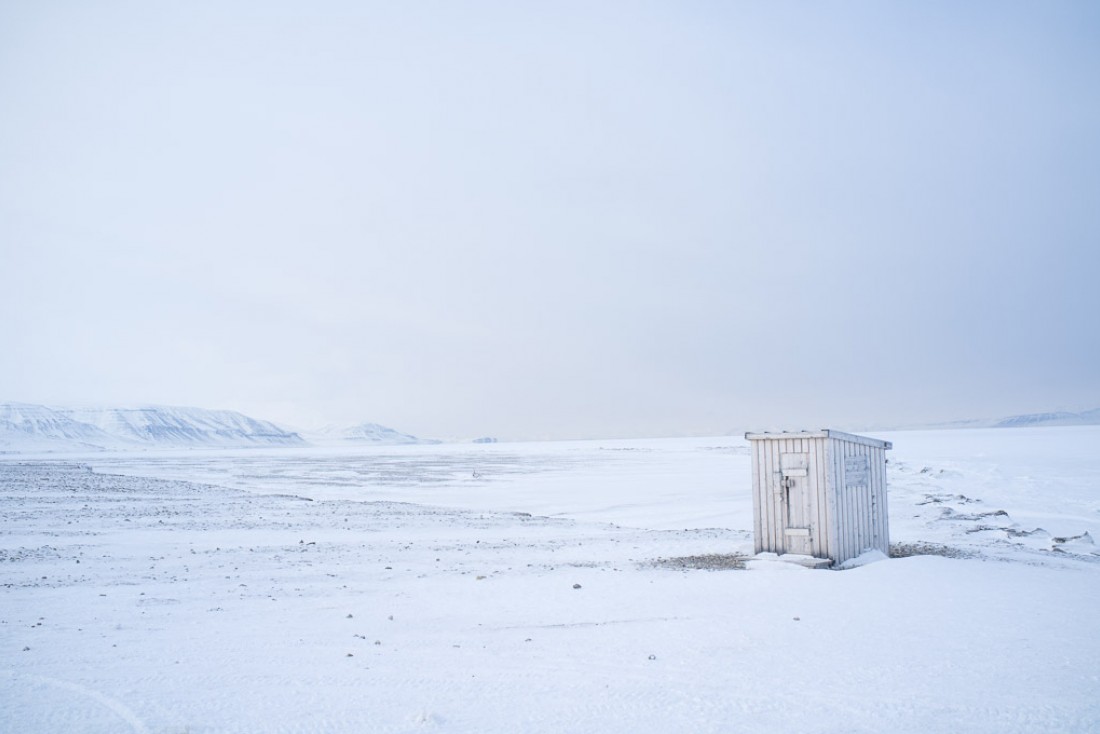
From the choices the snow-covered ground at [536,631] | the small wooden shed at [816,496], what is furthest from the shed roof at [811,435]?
the snow-covered ground at [536,631]

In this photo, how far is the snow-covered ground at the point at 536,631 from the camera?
258 inches

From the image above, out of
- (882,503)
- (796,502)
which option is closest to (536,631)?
(796,502)

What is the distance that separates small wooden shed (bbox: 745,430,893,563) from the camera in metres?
14.1

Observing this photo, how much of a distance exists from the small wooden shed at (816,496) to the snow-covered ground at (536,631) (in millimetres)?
1004

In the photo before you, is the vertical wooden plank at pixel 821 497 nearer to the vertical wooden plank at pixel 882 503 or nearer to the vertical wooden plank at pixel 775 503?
the vertical wooden plank at pixel 775 503

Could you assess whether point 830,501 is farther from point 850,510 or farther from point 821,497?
point 850,510

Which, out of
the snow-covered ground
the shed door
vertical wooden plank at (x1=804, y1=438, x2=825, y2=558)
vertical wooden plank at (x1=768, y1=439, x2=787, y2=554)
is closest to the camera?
the snow-covered ground

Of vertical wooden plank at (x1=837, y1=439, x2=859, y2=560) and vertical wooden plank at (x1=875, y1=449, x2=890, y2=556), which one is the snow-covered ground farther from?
vertical wooden plank at (x1=875, y1=449, x2=890, y2=556)

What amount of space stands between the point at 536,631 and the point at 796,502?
696cm

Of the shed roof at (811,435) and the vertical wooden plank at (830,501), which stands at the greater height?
the shed roof at (811,435)

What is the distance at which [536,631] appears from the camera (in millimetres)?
9508

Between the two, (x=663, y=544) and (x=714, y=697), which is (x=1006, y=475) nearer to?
(x=663, y=544)

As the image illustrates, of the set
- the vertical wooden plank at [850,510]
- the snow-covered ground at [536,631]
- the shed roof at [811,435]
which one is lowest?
the snow-covered ground at [536,631]

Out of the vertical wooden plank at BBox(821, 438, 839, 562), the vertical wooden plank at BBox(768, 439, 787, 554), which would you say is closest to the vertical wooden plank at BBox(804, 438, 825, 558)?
the vertical wooden plank at BBox(821, 438, 839, 562)
